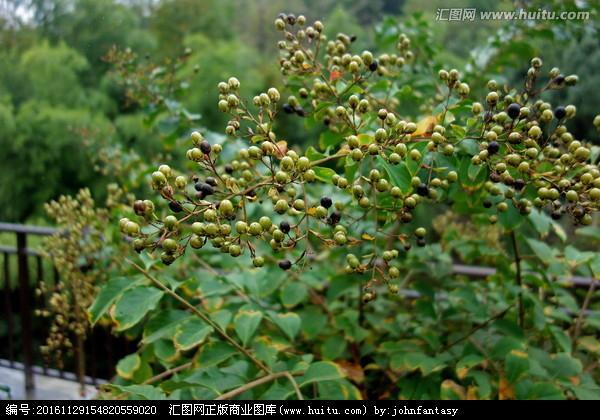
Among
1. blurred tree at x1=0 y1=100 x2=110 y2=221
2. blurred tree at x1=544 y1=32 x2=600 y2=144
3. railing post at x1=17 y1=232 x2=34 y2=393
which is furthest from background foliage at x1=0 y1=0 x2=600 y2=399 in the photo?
blurred tree at x1=0 y1=100 x2=110 y2=221

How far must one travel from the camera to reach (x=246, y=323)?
1131 mm

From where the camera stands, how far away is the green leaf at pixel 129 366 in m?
1.24

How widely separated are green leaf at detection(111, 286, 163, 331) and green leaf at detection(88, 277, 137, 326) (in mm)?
17

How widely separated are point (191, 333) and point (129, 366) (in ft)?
1.02

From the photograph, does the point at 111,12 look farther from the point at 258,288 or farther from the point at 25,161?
the point at 258,288

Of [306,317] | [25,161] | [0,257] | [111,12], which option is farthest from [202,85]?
[306,317]

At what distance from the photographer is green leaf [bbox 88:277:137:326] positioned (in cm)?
103

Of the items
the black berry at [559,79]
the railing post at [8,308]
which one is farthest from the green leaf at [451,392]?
the railing post at [8,308]

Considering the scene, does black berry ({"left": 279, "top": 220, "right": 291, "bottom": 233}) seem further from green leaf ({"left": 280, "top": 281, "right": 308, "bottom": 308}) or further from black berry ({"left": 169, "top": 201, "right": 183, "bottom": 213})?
green leaf ({"left": 280, "top": 281, "right": 308, "bottom": 308})

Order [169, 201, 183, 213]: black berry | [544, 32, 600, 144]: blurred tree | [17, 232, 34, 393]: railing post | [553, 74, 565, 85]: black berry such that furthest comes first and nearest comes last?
[544, 32, 600, 144]: blurred tree, [17, 232, 34, 393]: railing post, [553, 74, 565, 85]: black berry, [169, 201, 183, 213]: black berry

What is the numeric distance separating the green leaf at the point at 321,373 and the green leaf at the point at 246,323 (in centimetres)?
15

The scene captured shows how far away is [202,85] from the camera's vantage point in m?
8.68

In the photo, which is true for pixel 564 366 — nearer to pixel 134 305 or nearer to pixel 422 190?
pixel 422 190

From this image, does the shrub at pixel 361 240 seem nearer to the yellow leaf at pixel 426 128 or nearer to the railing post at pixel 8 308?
the yellow leaf at pixel 426 128
